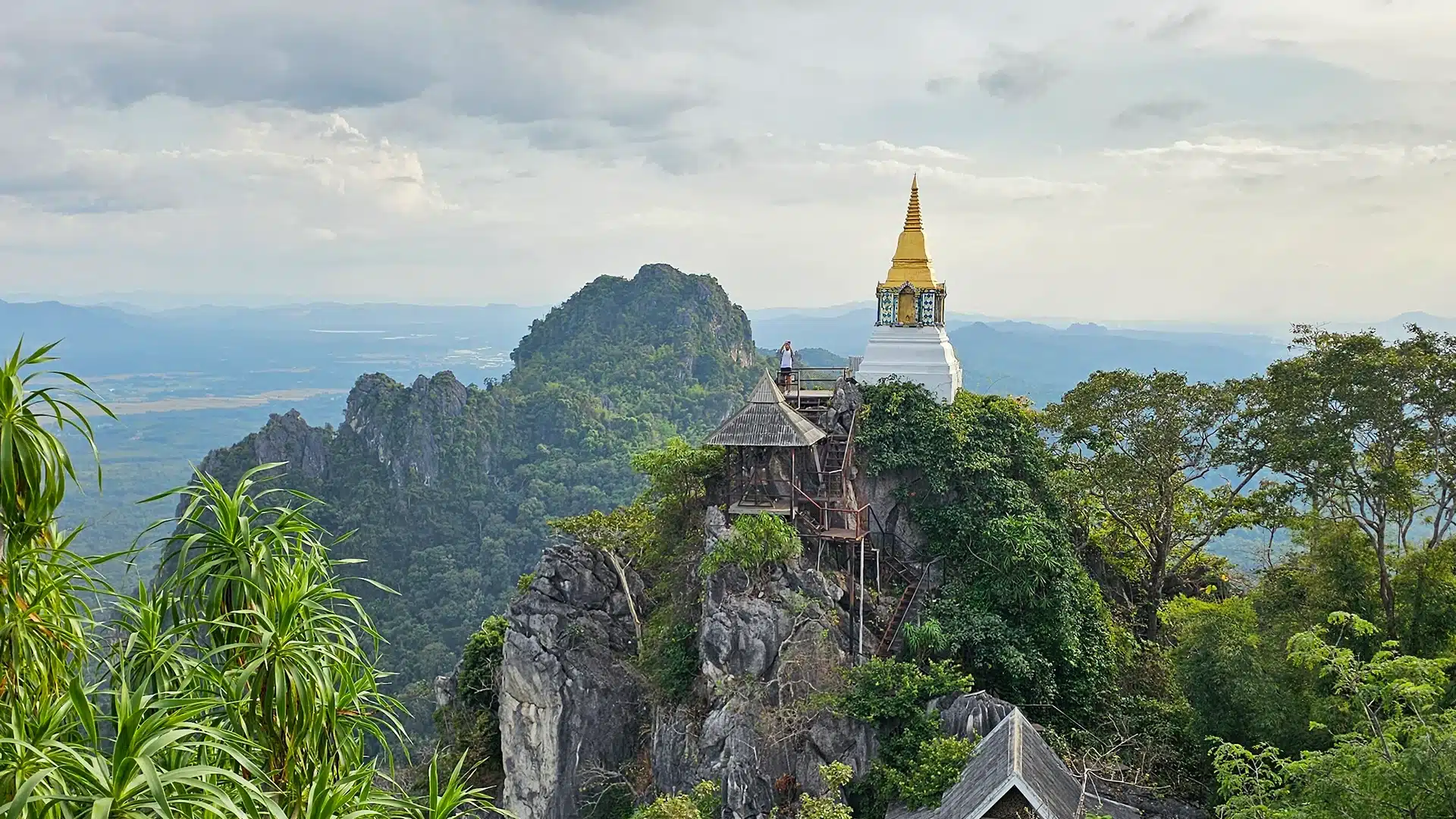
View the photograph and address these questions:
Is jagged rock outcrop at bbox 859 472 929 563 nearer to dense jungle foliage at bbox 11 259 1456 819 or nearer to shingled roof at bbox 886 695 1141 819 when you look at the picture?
dense jungle foliage at bbox 11 259 1456 819

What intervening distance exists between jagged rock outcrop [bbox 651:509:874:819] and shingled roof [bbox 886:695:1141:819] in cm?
169

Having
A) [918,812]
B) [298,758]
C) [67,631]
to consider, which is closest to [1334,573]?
[918,812]

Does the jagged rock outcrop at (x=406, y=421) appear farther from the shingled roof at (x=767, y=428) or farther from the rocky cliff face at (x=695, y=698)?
the shingled roof at (x=767, y=428)

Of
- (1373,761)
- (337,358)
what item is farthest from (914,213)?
(337,358)

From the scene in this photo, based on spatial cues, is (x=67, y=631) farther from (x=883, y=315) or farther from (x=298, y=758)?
(x=883, y=315)

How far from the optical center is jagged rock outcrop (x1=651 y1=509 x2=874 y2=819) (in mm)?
13969

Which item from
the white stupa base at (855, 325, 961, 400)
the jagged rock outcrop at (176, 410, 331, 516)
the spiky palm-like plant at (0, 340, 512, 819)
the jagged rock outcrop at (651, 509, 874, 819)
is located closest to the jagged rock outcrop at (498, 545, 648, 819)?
the jagged rock outcrop at (651, 509, 874, 819)

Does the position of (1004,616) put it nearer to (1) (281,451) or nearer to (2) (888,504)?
(2) (888,504)

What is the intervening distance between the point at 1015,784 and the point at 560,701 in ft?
29.9

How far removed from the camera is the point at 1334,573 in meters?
13.1

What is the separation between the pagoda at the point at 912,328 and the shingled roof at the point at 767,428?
3242 millimetres

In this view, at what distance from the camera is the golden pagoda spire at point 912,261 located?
2025cm

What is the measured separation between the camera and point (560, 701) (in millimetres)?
17312

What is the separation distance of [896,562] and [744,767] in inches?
196
